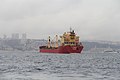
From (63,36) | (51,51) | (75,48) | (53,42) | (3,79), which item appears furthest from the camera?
(53,42)

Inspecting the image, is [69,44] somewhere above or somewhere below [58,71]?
above

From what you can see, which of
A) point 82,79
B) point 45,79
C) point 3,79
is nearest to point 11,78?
point 3,79

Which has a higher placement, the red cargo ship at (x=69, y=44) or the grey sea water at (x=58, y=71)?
the red cargo ship at (x=69, y=44)

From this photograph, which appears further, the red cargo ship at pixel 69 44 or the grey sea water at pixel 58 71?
the red cargo ship at pixel 69 44

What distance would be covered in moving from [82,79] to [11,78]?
7738 millimetres

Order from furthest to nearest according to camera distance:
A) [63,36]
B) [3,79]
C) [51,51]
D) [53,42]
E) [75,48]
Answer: [53,42] → [51,51] → [63,36] → [75,48] → [3,79]

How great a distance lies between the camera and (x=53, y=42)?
195 m

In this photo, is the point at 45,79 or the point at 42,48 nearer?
→ the point at 45,79

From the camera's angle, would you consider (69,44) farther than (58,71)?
Yes

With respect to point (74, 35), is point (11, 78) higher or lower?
lower

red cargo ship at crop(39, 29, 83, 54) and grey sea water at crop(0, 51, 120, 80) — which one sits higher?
red cargo ship at crop(39, 29, 83, 54)

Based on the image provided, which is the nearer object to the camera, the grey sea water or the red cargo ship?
the grey sea water

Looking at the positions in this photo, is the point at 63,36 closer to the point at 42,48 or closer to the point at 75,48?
the point at 75,48

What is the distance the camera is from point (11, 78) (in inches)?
1467
